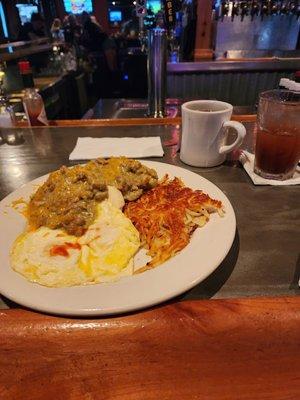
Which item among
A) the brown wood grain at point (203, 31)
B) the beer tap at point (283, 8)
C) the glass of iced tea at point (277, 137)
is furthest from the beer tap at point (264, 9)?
the glass of iced tea at point (277, 137)

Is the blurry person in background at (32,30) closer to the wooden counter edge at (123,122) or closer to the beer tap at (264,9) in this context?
the beer tap at (264,9)

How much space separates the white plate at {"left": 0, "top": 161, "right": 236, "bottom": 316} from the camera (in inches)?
22.5

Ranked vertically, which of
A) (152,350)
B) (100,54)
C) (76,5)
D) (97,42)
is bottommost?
(100,54)

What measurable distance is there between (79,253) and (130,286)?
0.17 meters

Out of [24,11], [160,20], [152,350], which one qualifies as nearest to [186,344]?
[152,350]

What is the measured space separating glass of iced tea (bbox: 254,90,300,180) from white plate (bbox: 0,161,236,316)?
0.44 m

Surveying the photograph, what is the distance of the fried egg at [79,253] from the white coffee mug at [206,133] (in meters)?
0.50

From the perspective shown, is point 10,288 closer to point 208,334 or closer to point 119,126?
point 208,334

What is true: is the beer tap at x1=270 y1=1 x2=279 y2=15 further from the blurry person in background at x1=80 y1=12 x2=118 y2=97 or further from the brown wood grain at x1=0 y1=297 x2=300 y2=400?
the brown wood grain at x1=0 y1=297 x2=300 y2=400

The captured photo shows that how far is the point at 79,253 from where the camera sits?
71cm

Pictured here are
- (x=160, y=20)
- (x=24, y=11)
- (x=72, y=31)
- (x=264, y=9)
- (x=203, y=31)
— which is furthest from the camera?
(x=24, y=11)

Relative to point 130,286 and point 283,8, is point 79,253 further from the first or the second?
point 283,8

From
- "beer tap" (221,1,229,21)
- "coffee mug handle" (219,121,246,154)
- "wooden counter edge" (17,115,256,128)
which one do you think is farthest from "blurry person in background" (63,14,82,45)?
"coffee mug handle" (219,121,246,154)

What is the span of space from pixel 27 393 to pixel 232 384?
465 millimetres
